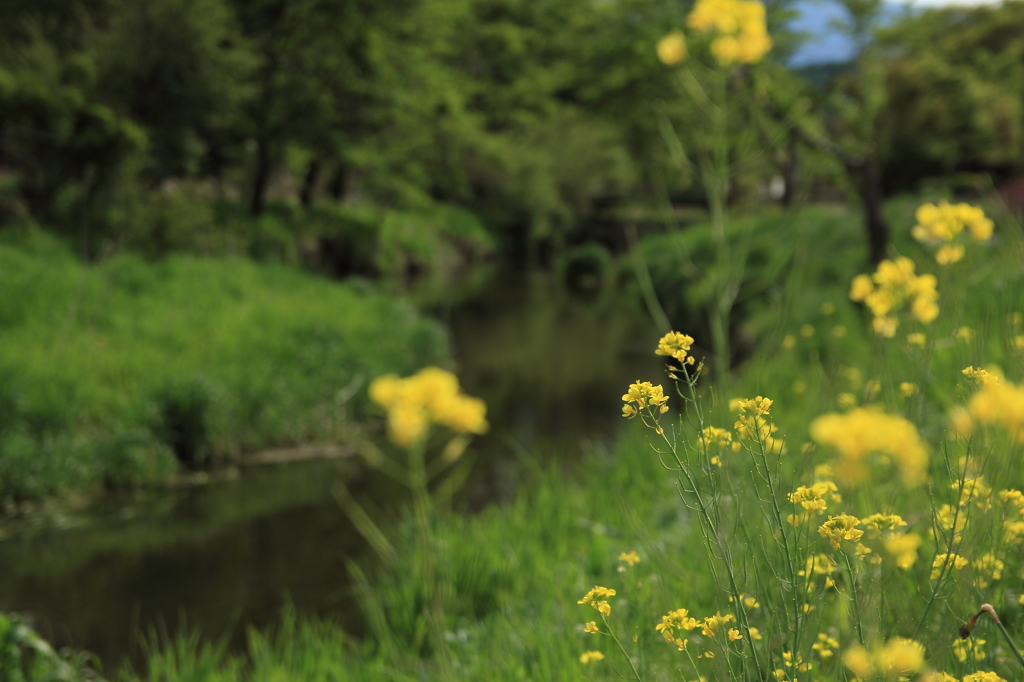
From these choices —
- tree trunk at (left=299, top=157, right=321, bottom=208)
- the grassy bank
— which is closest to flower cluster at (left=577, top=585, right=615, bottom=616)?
the grassy bank

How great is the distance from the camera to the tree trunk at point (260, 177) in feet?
39.0

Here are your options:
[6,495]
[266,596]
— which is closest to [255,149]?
[6,495]

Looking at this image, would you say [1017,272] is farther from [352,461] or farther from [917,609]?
[352,461]

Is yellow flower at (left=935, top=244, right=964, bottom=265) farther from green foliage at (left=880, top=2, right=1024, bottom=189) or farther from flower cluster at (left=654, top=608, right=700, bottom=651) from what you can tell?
green foliage at (left=880, top=2, right=1024, bottom=189)

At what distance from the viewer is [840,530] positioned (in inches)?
41.9

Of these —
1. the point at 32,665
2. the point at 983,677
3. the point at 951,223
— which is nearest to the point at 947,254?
the point at 951,223

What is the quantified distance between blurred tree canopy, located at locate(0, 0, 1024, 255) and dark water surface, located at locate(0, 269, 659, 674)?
258 centimetres

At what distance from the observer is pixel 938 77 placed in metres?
14.4

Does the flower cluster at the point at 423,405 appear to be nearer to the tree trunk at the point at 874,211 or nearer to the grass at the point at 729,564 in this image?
the grass at the point at 729,564

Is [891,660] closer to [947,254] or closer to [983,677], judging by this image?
[983,677]

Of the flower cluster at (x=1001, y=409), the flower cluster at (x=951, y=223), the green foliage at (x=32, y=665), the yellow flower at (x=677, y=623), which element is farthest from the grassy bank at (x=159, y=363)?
the flower cluster at (x=1001, y=409)

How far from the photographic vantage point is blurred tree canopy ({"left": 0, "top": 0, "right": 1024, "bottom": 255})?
26.6 ft

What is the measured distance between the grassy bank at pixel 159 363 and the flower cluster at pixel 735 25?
186 inches

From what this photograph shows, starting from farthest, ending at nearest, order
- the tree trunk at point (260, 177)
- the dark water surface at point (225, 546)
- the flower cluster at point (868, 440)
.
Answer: the tree trunk at point (260, 177), the dark water surface at point (225, 546), the flower cluster at point (868, 440)
